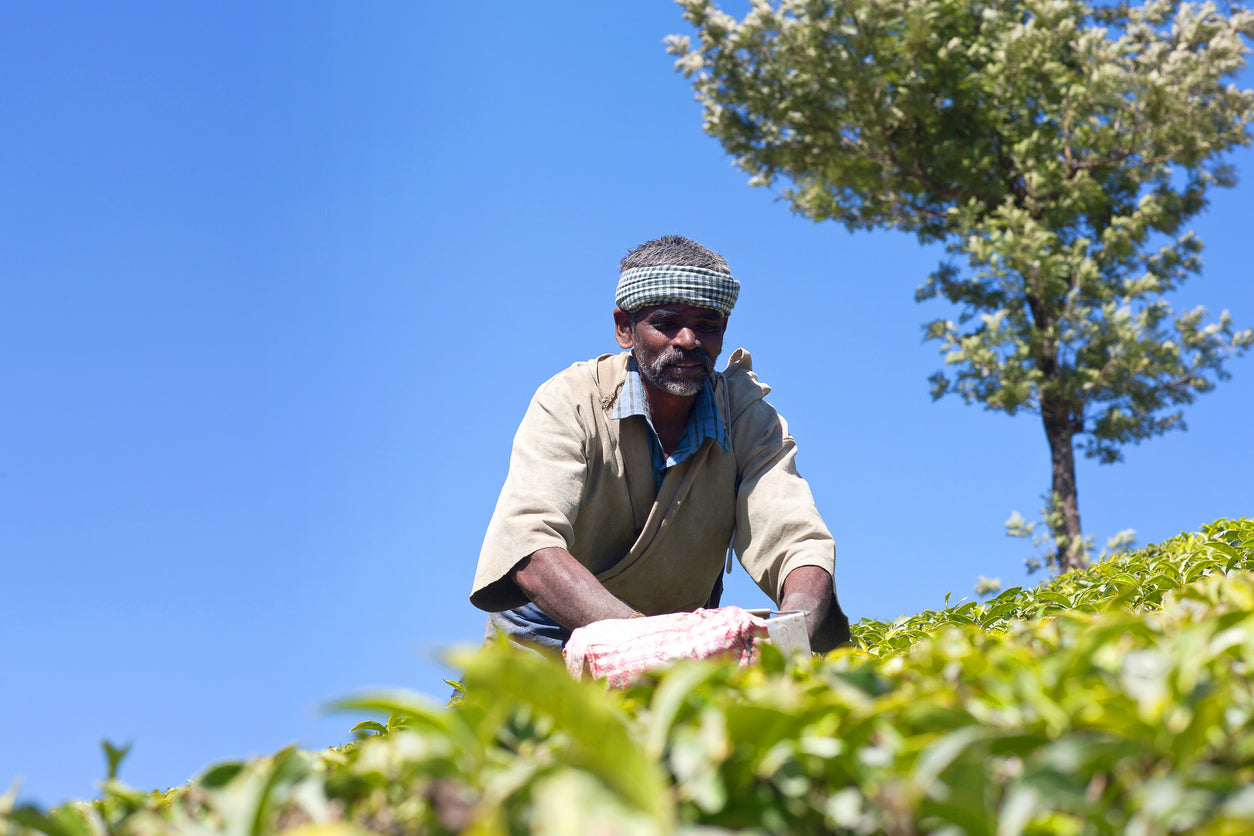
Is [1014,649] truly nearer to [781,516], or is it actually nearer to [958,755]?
[958,755]

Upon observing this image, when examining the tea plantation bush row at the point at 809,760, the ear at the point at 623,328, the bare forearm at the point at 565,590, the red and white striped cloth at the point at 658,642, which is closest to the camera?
the tea plantation bush row at the point at 809,760

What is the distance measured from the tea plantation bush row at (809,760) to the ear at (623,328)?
3275 mm

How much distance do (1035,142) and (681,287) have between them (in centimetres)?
918

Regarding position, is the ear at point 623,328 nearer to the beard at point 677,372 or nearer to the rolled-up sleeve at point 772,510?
the beard at point 677,372

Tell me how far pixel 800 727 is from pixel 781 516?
3.08 metres

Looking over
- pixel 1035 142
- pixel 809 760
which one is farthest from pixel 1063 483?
pixel 809 760

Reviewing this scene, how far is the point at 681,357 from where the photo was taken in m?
4.23

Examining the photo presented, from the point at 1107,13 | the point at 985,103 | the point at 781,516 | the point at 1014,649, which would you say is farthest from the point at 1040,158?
the point at 1014,649

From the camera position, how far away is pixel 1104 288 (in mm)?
11469

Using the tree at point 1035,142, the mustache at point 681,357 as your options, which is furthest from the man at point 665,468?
the tree at point 1035,142

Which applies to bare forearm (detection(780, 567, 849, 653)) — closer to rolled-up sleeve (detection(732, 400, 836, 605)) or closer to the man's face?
rolled-up sleeve (detection(732, 400, 836, 605))

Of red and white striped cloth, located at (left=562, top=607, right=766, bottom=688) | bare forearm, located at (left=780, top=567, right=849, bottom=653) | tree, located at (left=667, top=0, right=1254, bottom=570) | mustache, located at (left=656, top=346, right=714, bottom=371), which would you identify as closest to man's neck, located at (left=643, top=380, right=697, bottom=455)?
mustache, located at (left=656, top=346, right=714, bottom=371)

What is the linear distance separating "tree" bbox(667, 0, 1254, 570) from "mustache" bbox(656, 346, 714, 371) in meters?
7.75

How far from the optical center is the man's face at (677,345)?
13.9 ft
